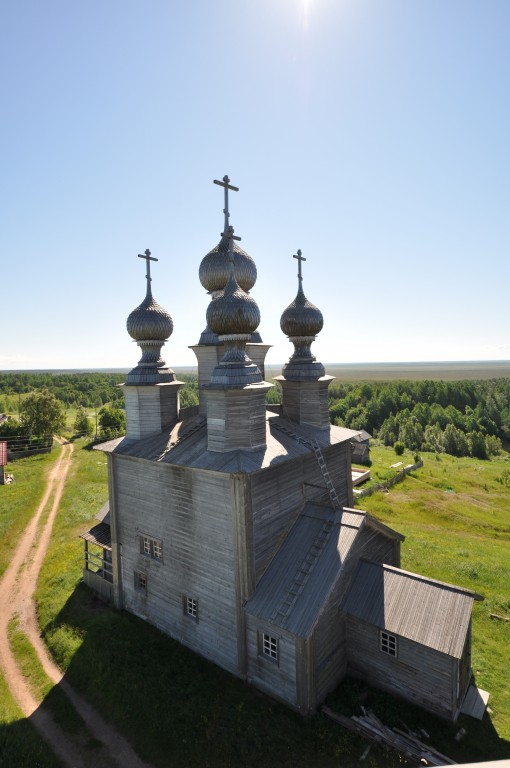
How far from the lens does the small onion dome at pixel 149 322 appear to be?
17688 mm

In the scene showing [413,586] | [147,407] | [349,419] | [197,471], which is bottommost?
[349,419]

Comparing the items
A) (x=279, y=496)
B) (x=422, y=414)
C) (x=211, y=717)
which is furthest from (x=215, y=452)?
(x=422, y=414)

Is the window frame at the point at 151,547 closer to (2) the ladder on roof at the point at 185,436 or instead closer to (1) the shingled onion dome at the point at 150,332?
(2) the ladder on roof at the point at 185,436

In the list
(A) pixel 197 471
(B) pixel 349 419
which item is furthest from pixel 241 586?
(B) pixel 349 419

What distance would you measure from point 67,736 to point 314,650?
7.83 metres

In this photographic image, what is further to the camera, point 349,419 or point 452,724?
point 349,419

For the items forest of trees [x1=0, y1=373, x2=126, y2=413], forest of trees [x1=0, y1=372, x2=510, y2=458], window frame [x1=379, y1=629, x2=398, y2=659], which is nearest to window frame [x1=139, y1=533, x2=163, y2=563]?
window frame [x1=379, y1=629, x2=398, y2=659]

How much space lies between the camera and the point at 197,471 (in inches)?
535

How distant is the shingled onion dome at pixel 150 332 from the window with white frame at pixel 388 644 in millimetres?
12654

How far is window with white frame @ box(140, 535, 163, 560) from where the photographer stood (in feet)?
50.0

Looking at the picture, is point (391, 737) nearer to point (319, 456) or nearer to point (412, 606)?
point (412, 606)

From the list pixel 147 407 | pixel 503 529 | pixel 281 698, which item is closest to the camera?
pixel 281 698

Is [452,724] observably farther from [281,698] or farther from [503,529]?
[503,529]

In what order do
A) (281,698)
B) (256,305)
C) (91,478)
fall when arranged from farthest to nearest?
(91,478) < (256,305) < (281,698)
